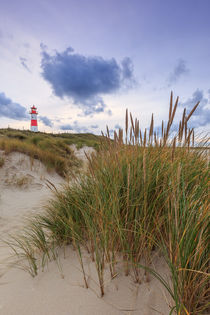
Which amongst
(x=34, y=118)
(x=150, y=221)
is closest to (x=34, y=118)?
(x=34, y=118)

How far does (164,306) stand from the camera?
1.00 metres

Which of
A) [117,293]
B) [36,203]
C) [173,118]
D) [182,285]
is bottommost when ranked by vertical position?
[36,203]

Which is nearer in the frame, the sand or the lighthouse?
the sand

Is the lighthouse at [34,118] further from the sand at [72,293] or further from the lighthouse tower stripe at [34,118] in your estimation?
the sand at [72,293]

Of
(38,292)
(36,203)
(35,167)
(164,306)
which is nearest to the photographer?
(164,306)

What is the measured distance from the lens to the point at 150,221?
4.50ft

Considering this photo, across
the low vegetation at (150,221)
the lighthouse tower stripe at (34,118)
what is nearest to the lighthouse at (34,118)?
the lighthouse tower stripe at (34,118)

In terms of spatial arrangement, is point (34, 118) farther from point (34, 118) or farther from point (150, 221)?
point (150, 221)

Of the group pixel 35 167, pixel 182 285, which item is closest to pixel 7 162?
pixel 35 167

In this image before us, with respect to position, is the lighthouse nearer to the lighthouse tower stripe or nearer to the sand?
the lighthouse tower stripe

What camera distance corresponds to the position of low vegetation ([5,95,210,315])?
860 mm

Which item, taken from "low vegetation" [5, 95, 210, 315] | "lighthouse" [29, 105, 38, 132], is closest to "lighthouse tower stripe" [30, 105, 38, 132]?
"lighthouse" [29, 105, 38, 132]

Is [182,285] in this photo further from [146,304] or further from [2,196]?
[2,196]

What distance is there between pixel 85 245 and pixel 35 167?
612 centimetres
